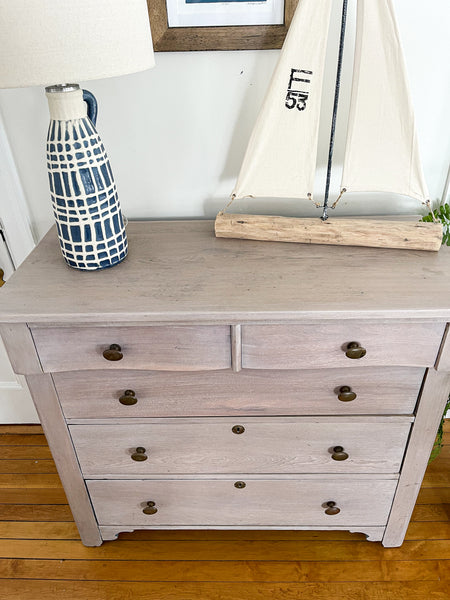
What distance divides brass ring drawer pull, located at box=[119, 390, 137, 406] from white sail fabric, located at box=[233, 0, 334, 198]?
619 mm

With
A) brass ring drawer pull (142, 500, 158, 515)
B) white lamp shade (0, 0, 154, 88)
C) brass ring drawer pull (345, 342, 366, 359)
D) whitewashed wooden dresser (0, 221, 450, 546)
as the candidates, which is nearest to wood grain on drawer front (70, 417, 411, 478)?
whitewashed wooden dresser (0, 221, 450, 546)

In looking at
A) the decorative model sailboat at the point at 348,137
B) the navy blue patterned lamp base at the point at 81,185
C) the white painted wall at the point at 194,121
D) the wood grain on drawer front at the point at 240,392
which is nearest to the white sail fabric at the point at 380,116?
the decorative model sailboat at the point at 348,137

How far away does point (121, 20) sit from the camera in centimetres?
89

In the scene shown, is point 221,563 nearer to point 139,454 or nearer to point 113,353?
point 139,454

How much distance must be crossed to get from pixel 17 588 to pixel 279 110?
1.66 metres

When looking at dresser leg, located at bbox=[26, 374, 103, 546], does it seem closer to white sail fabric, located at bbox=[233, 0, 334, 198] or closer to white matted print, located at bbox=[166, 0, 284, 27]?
white sail fabric, located at bbox=[233, 0, 334, 198]

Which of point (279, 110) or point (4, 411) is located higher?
point (279, 110)

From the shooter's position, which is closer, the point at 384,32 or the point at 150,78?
the point at 384,32

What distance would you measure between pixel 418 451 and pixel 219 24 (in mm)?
1294

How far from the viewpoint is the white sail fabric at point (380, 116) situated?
3.68ft

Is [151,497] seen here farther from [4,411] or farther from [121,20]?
[121,20]

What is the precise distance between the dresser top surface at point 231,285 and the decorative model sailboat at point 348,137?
0.05m

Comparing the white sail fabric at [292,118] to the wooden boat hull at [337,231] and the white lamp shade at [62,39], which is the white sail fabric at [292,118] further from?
the white lamp shade at [62,39]

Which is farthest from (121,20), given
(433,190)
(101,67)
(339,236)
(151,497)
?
(151,497)
